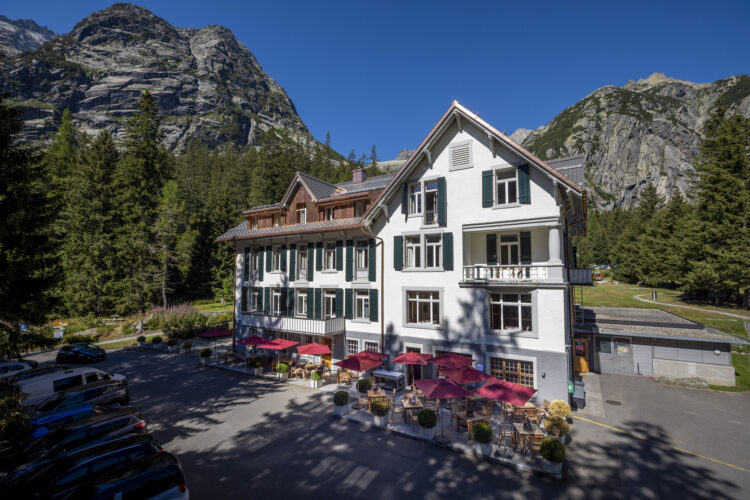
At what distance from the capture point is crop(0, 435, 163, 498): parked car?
7.91m

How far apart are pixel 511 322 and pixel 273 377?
1573cm

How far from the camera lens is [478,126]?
1738 centimetres

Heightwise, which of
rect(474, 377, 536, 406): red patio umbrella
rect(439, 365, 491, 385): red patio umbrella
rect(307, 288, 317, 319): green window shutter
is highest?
rect(307, 288, 317, 319): green window shutter

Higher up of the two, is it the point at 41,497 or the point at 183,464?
the point at 41,497

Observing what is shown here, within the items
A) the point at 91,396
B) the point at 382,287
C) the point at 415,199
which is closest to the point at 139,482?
the point at 91,396

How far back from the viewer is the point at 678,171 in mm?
159250

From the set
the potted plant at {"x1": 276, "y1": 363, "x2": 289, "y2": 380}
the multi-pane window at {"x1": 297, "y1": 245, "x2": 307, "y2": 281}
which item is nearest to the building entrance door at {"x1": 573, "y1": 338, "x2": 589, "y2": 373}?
the potted plant at {"x1": 276, "y1": 363, "x2": 289, "y2": 380}

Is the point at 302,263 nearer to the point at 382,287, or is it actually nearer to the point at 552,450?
the point at 382,287

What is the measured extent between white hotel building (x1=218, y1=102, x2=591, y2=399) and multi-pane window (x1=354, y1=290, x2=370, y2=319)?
0.31ft

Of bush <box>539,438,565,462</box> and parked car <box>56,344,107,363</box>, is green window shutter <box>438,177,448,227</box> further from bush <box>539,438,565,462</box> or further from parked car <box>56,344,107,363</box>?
parked car <box>56,344,107,363</box>

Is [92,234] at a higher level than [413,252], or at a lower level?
higher

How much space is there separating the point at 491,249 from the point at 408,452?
11.1 metres

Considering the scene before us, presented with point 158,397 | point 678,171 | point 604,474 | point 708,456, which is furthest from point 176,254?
point 678,171

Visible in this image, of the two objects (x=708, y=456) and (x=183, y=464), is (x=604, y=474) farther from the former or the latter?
(x=183, y=464)
